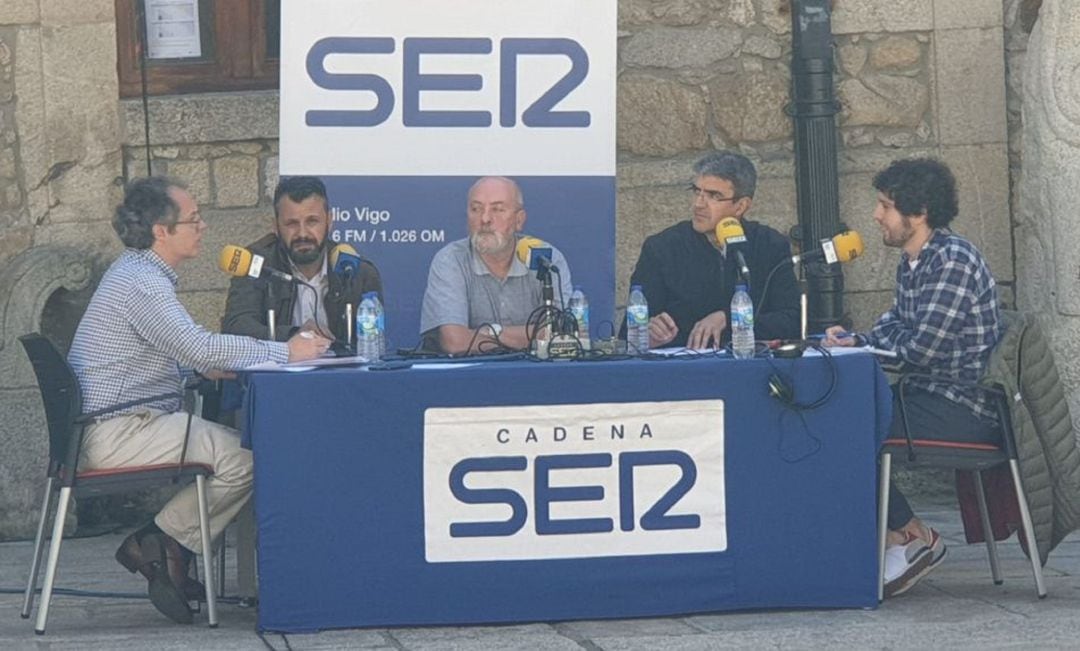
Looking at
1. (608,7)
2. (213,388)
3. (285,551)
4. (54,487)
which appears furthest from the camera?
Answer: (608,7)

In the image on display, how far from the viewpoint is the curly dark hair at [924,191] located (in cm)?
729

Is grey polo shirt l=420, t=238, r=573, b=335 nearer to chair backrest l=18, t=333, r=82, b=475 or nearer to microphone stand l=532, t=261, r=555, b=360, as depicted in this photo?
microphone stand l=532, t=261, r=555, b=360

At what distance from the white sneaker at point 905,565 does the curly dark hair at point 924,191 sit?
1.12 m

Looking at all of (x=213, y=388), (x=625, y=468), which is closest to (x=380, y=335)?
(x=213, y=388)

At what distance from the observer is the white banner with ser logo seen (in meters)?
6.64

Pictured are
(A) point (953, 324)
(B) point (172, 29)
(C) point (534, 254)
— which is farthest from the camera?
(B) point (172, 29)

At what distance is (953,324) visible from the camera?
704 centimetres

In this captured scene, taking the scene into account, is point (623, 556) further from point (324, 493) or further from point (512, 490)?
point (324, 493)

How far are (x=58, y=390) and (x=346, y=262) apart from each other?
1.30 m

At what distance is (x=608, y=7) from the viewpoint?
334 inches

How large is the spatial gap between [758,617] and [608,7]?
2.80 m

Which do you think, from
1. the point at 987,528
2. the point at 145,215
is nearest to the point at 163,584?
the point at 145,215

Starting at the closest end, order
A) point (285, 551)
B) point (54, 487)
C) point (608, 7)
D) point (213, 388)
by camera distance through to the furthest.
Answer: point (285, 551) → point (54, 487) → point (213, 388) → point (608, 7)

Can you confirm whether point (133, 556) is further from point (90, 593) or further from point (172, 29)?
point (172, 29)
